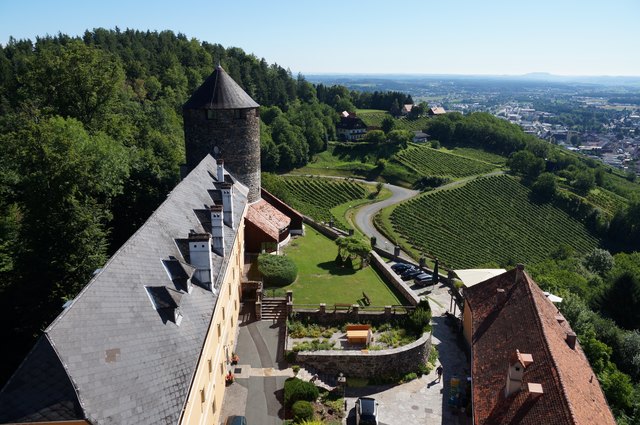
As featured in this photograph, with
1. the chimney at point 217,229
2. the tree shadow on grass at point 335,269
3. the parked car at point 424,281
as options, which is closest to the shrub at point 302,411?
the chimney at point 217,229

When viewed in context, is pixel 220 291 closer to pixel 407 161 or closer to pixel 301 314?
pixel 301 314

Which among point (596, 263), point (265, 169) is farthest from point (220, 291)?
point (265, 169)

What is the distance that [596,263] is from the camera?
6462 cm

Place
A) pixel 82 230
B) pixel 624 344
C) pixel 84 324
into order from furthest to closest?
pixel 624 344 < pixel 82 230 < pixel 84 324

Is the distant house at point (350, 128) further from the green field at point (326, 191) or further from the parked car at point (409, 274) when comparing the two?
the parked car at point (409, 274)

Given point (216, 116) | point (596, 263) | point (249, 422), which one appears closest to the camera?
point (249, 422)

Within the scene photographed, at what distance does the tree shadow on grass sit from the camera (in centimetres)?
3834

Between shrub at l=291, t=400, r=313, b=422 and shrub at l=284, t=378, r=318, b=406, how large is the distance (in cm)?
70

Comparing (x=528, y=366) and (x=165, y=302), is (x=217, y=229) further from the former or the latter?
(x=528, y=366)

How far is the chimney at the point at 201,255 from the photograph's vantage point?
20.0 metres

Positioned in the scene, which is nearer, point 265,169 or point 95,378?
point 95,378

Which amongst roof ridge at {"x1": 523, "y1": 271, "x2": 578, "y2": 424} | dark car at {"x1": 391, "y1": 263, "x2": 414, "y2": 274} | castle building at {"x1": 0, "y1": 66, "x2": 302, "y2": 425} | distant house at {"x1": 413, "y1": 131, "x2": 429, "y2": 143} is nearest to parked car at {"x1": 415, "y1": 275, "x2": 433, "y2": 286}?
dark car at {"x1": 391, "y1": 263, "x2": 414, "y2": 274}

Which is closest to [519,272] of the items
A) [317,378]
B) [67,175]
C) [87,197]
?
[317,378]

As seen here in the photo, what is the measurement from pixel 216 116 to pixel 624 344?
118ft
